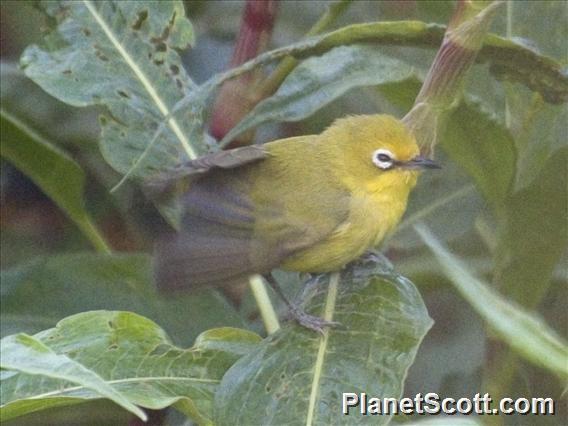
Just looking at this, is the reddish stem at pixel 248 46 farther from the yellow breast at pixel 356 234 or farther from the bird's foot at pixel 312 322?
the bird's foot at pixel 312 322

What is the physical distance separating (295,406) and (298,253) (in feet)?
1.36

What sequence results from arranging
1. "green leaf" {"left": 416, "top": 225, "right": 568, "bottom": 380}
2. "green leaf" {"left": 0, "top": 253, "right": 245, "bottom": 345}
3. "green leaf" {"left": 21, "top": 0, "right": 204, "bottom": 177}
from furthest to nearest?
"green leaf" {"left": 0, "top": 253, "right": 245, "bottom": 345} → "green leaf" {"left": 21, "top": 0, "right": 204, "bottom": 177} → "green leaf" {"left": 416, "top": 225, "right": 568, "bottom": 380}

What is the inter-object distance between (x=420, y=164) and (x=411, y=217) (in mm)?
599

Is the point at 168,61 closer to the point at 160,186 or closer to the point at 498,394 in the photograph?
the point at 160,186

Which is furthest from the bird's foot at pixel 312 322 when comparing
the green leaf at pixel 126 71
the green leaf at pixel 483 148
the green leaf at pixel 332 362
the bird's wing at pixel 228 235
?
the green leaf at pixel 126 71

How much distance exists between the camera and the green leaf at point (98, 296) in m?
2.16

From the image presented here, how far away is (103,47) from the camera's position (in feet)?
7.07

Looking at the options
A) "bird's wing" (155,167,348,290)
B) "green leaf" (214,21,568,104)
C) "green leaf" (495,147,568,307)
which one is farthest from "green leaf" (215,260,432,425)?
"green leaf" (214,21,568,104)

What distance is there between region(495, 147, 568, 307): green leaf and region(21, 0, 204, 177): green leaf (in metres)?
0.62

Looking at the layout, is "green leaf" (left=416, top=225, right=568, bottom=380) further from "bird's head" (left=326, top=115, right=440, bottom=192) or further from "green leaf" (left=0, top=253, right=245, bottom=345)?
"green leaf" (left=0, top=253, right=245, bottom=345)

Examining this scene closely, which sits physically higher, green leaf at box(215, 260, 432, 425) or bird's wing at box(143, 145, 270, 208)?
bird's wing at box(143, 145, 270, 208)

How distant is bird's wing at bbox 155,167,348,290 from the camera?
1.64 m

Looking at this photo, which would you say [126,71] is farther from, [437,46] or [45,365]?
[45,365]

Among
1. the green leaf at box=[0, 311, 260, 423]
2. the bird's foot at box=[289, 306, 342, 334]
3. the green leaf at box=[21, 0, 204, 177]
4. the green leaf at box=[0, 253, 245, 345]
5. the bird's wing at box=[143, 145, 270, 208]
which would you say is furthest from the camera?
the green leaf at box=[0, 253, 245, 345]
